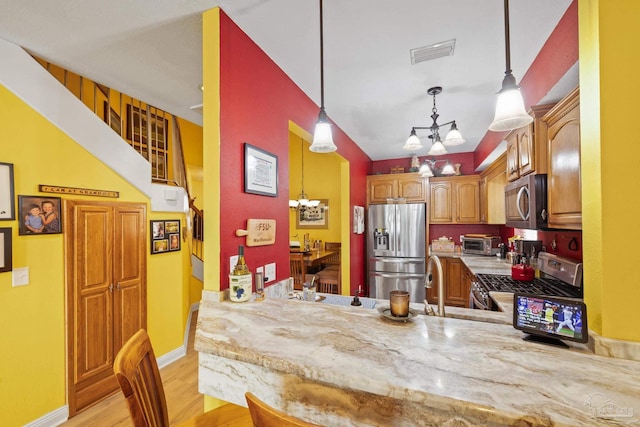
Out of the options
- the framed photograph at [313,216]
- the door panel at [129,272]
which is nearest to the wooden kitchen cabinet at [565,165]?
the door panel at [129,272]

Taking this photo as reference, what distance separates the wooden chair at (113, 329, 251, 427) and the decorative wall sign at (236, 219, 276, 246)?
71 cm

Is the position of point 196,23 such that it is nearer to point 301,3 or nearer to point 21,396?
point 301,3

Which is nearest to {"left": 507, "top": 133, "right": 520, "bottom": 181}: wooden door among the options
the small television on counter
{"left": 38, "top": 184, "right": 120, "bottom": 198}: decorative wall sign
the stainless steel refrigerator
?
the small television on counter

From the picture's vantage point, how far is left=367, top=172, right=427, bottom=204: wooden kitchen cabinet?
4840 millimetres

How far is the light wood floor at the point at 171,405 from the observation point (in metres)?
2.08

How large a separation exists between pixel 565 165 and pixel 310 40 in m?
1.77

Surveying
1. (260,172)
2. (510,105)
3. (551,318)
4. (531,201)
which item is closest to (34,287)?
(260,172)

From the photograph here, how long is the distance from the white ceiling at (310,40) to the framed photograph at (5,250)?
127 cm

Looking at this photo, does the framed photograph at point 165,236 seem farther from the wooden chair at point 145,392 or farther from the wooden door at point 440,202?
the wooden door at point 440,202

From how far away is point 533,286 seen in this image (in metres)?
2.27

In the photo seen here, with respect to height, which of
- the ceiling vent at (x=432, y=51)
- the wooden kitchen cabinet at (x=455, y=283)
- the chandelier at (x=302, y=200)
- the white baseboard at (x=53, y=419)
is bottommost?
the white baseboard at (x=53, y=419)

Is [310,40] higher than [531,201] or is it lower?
higher

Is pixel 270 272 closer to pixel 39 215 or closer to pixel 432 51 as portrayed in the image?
pixel 39 215

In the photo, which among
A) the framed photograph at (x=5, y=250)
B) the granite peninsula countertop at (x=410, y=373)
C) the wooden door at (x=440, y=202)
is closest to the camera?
the granite peninsula countertop at (x=410, y=373)
